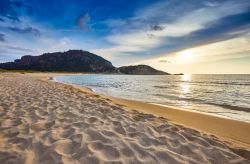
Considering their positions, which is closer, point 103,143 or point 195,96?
point 103,143

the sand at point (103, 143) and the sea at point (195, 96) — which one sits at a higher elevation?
the sand at point (103, 143)

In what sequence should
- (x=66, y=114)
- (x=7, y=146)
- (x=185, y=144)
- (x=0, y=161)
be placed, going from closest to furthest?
(x=0, y=161), (x=7, y=146), (x=185, y=144), (x=66, y=114)

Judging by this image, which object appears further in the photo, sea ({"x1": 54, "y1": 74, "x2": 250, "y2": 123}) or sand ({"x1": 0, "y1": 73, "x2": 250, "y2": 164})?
sea ({"x1": 54, "y1": 74, "x2": 250, "y2": 123})

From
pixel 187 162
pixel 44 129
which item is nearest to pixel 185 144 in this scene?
pixel 187 162

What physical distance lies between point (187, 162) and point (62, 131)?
3.07 metres

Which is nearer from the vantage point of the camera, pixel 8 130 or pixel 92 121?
pixel 8 130

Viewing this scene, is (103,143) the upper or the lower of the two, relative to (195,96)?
upper

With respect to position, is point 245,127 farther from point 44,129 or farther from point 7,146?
point 7,146

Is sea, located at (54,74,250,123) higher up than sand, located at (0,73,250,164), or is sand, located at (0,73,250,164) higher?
sand, located at (0,73,250,164)

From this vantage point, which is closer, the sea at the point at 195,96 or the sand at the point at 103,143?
the sand at the point at 103,143

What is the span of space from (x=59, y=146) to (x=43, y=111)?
3.62 m

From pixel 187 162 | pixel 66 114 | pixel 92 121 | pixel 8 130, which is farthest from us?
pixel 66 114

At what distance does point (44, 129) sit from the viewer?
16.9 ft

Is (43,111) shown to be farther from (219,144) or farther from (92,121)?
(219,144)
